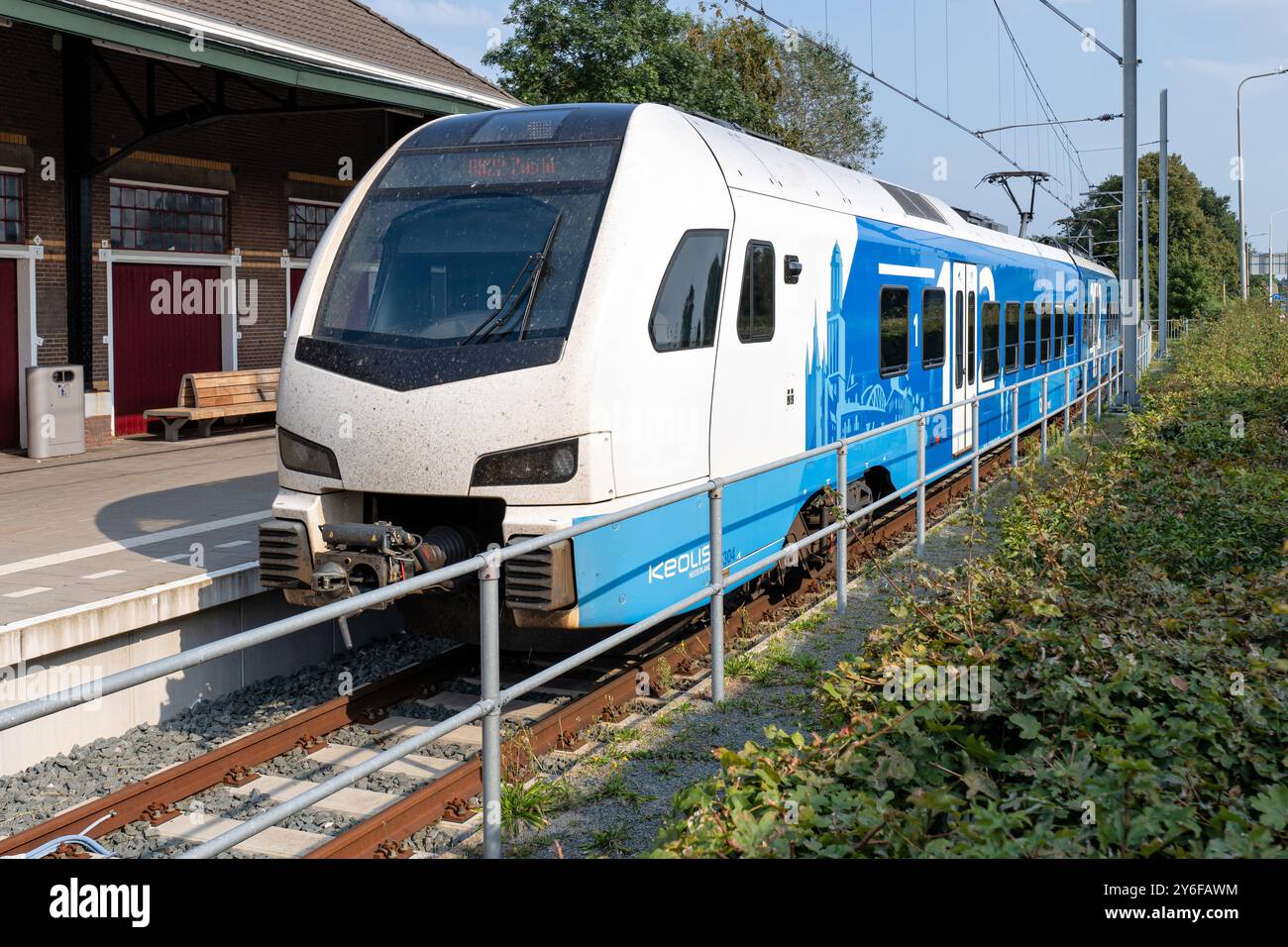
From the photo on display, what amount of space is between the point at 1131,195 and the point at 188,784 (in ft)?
60.0

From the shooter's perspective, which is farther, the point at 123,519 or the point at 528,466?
the point at 123,519

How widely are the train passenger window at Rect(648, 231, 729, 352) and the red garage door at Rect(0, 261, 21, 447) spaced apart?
10.0m

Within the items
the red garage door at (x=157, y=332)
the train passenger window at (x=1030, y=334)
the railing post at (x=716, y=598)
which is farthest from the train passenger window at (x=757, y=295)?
the red garage door at (x=157, y=332)

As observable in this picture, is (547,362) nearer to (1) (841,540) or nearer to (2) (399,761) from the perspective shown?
(2) (399,761)

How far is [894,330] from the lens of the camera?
36.1 feet

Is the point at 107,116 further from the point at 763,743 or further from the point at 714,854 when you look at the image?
the point at 714,854

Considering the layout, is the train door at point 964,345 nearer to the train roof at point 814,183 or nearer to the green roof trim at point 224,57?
the train roof at point 814,183

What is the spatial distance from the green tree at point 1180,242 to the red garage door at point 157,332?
5145 cm

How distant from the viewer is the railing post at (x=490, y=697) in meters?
4.51

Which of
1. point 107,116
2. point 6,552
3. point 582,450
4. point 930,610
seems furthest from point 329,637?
point 107,116

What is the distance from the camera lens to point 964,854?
3.10 metres

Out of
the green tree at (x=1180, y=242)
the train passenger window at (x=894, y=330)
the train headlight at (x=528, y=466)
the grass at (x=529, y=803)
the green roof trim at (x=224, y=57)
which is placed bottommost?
the grass at (x=529, y=803)

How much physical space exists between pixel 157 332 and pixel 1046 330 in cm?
1193

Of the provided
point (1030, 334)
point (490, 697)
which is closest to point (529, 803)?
point (490, 697)
